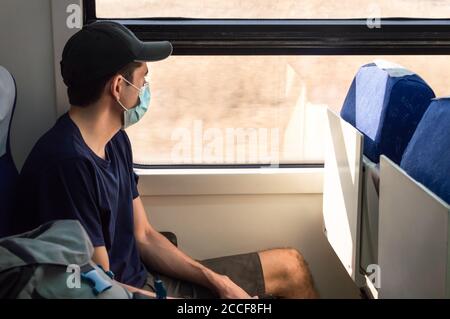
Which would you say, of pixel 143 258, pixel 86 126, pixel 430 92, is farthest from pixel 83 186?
pixel 430 92

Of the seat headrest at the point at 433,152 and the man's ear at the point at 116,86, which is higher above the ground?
the man's ear at the point at 116,86

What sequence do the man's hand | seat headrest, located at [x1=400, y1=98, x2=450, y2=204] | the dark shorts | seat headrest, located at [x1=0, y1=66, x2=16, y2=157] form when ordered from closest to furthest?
1. seat headrest, located at [x1=400, y1=98, x2=450, y2=204]
2. seat headrest, located at [x1=0, y1=66, x2=16, y2=157]
3. the man's hand
4. the dark shorts

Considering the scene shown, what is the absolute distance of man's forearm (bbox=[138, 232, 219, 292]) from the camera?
2543mm

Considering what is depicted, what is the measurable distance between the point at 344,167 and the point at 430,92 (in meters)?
0.35

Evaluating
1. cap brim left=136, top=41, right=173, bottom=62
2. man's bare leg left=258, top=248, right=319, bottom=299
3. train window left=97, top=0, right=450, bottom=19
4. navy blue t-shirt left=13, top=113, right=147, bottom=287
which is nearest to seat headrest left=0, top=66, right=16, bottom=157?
navy blue t-shirt left=13, top=113, right=147, bottom=287

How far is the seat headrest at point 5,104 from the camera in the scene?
2.21 metres

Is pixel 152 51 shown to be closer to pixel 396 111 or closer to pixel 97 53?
pixel 97 53

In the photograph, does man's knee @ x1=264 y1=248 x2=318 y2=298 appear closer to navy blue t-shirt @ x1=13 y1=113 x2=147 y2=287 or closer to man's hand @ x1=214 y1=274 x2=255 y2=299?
man's hand @ x1=214 y1=274 x2=255 y2=299

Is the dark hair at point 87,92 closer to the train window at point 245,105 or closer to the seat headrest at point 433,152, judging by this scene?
the train window at point 245,105

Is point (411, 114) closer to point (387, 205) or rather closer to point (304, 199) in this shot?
point (387, 205)

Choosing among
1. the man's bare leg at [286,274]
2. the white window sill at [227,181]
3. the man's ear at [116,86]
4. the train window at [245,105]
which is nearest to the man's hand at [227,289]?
the man's bare leg at [286,274]

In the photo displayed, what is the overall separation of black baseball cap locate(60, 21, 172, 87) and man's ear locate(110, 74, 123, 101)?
0.02 meters

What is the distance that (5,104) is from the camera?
2240 millimetres
